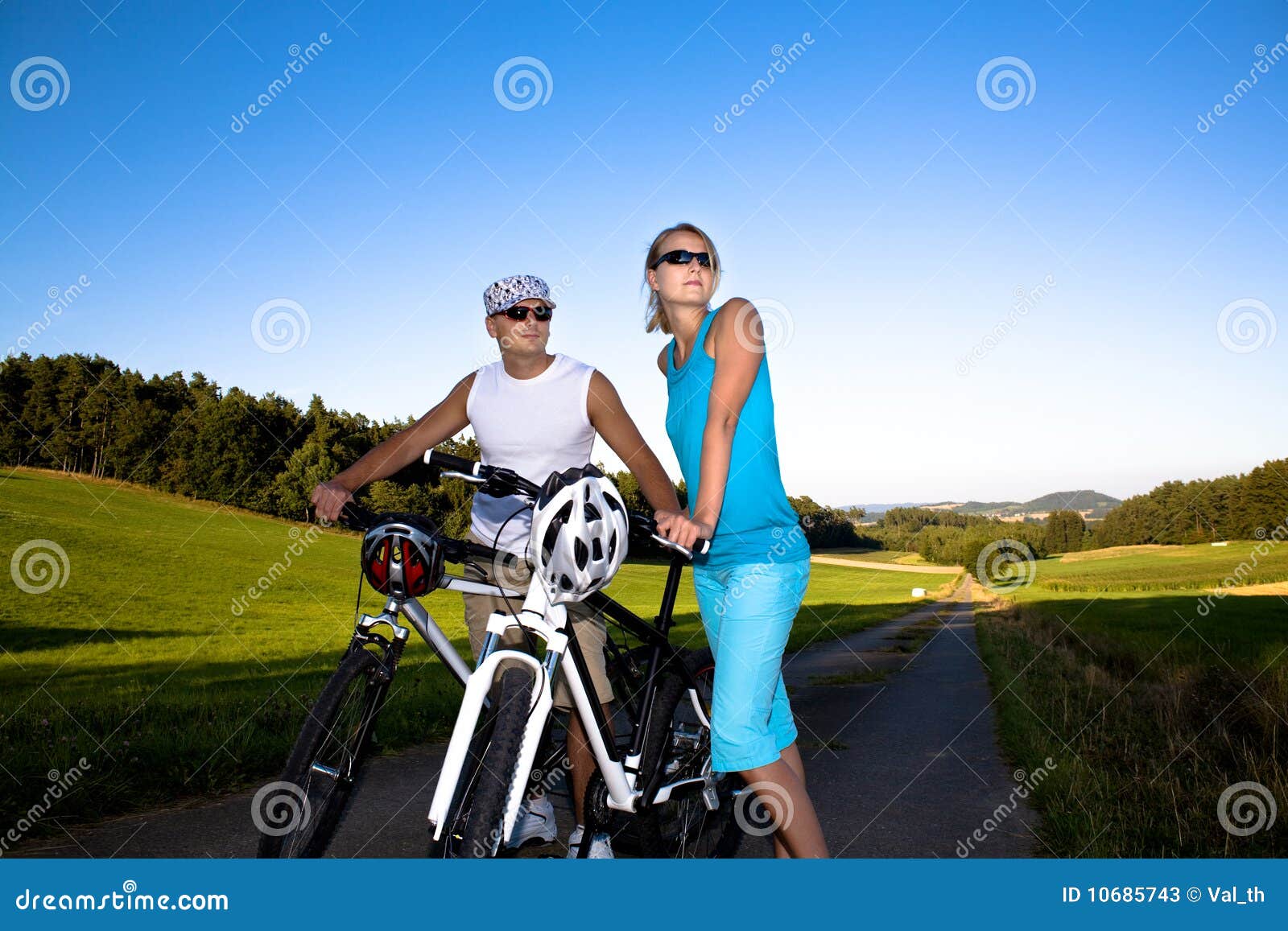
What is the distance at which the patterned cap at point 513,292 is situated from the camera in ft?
11.0

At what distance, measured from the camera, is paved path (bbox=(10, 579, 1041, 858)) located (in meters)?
3.61

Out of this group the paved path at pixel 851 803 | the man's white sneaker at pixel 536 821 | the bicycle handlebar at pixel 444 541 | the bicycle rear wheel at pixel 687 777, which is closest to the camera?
the bicycle handlebar at pixel 444 541

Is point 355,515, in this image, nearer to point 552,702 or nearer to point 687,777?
point 552,702

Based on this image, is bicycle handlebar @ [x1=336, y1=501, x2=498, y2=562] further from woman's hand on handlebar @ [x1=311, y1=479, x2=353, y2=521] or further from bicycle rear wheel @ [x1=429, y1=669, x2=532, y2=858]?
bicycle rear wheel @ [x1=429, y1=669, x2=532, y2=858]

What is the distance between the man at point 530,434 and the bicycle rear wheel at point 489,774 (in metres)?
0.74

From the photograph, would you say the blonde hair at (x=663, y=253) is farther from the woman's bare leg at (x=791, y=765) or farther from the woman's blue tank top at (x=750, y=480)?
the woman's bare leg at (x=791, y=765)

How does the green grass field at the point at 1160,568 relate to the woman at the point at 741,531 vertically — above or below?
below

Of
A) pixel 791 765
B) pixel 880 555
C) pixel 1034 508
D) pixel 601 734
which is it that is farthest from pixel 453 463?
pixel 1034 508

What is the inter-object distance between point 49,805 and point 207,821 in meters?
0.66

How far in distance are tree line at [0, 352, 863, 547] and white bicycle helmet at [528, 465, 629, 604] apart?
40920mm

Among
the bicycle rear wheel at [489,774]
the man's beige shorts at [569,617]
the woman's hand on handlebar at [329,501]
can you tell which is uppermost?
the woman's hand on handlebar at [329,501]

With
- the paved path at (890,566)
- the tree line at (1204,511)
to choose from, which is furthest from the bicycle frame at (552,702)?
the paved path at (890,566)

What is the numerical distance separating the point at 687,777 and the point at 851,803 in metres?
1.79

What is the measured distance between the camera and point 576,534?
2303 millimetres
